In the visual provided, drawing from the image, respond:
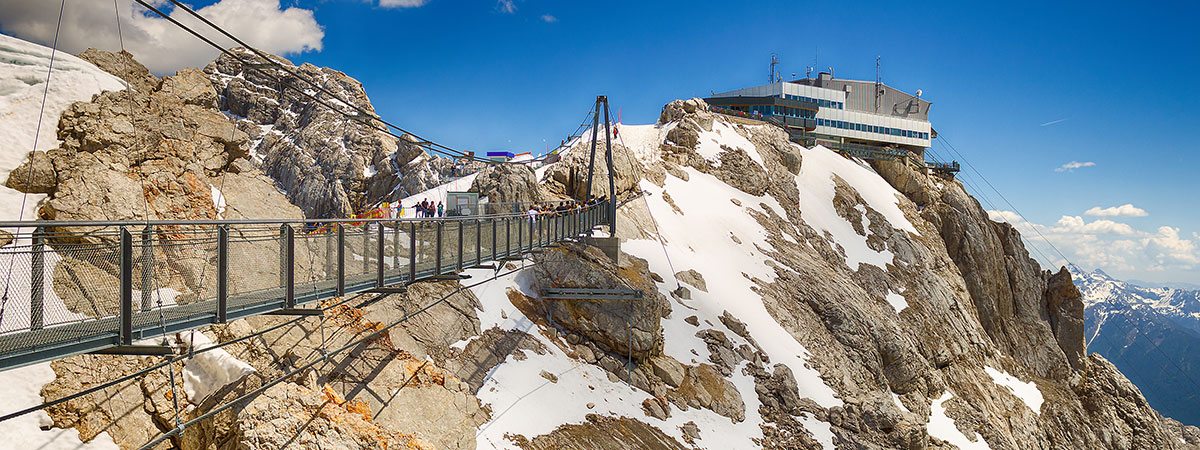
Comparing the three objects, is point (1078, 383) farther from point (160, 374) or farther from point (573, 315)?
point (160, 374)

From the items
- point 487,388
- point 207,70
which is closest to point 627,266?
point 487,388

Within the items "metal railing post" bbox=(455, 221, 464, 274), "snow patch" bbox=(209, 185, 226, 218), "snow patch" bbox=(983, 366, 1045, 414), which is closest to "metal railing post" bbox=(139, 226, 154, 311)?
"metal railing post" bbox=(455, 221, 464, 274)

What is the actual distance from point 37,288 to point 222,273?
2.13 meters

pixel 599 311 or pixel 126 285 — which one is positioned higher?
pixel 126 285

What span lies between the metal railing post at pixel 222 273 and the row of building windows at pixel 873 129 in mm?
73615

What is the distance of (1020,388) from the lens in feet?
163

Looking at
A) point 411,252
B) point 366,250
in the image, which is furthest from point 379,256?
point 411,252

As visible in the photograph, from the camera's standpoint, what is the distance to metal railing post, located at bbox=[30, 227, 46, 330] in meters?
7.36

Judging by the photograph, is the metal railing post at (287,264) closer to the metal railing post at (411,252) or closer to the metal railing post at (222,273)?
the metal railing post at (222,273)

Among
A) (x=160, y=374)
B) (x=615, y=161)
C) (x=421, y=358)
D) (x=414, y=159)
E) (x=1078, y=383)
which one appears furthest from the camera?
(x=414, y=159)

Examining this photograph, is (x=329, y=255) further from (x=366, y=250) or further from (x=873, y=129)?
(x=873, y=129)

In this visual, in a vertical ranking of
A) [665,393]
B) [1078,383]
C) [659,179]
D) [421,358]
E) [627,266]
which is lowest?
[1078,383]

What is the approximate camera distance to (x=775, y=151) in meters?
59.9

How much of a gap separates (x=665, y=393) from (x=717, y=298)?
9551 mm
